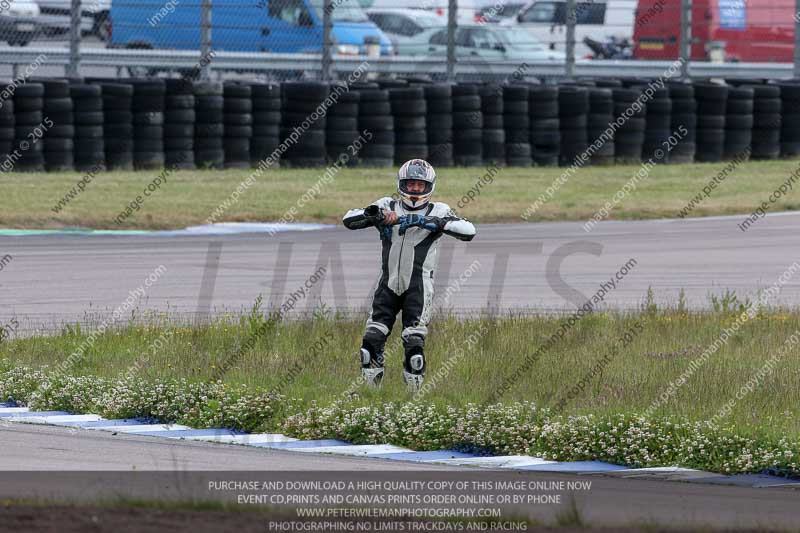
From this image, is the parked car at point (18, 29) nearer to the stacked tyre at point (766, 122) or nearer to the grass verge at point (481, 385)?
the stacked tyre at point (766, 122)

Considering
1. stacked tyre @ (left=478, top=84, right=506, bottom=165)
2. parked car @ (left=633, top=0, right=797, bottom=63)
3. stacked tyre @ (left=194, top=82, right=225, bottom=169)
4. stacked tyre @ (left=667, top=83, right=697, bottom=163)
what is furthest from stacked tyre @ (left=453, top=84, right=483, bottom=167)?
parked car @ (left=633, top=0, right=797, bottom=63)

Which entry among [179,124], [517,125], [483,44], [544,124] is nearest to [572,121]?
[544,124]

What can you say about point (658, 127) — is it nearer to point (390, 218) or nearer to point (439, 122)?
point (439, 122)

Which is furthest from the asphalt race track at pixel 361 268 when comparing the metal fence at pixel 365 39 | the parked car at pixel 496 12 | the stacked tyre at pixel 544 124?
the parked car at pixel 496 12

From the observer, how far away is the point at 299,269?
15.7 metres

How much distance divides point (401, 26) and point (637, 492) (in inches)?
871

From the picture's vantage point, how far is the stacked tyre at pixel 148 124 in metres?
21.0

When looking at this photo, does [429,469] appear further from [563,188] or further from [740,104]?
[740,104]

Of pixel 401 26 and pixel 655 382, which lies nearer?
pixel 655 382

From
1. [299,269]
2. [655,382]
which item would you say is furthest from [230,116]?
[655,382]

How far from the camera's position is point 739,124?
81.0 ft

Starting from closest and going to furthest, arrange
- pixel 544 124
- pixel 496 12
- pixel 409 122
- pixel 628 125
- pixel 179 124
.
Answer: pixel 179 124 → pixel 409 122 → pixel 544 124 → pixel 628 125 → pixel 496 12

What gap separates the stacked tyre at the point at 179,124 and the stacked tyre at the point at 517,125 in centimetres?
497

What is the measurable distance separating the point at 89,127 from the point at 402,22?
9282 mm
